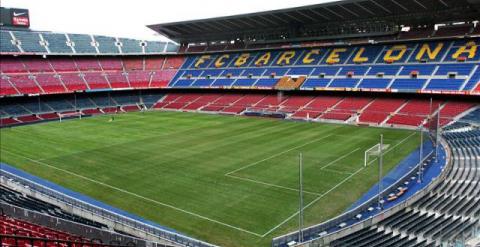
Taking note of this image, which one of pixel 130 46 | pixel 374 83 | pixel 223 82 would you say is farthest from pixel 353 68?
pixel 130 46

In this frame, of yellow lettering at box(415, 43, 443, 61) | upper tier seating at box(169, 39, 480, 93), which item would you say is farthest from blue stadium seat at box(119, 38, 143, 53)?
yellow lettering at box(415, 43, 443, 61)

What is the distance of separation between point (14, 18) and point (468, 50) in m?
80.8

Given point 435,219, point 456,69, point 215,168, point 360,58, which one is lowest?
point 435,219

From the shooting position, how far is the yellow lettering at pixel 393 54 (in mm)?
57066

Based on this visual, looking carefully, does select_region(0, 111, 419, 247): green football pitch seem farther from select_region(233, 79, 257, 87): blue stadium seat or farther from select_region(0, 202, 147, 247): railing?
select_region(233, 79, 257, 87): blue stadium seat

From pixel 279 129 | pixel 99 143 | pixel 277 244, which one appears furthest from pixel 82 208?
pixel 279 129

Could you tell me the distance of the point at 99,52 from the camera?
76.8 metres

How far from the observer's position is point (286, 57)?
69750 millimetres

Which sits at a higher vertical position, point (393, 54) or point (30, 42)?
point (30, 42)

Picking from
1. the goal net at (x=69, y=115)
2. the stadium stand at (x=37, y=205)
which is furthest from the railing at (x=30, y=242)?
the goal net at (x=69, y=115)

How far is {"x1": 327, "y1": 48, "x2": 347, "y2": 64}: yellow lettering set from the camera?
63.0m

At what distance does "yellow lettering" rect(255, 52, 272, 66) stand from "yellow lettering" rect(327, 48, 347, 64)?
12.4 meters

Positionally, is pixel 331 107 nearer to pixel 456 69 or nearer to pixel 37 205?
pixel 456 69

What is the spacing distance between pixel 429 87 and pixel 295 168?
3017cm
